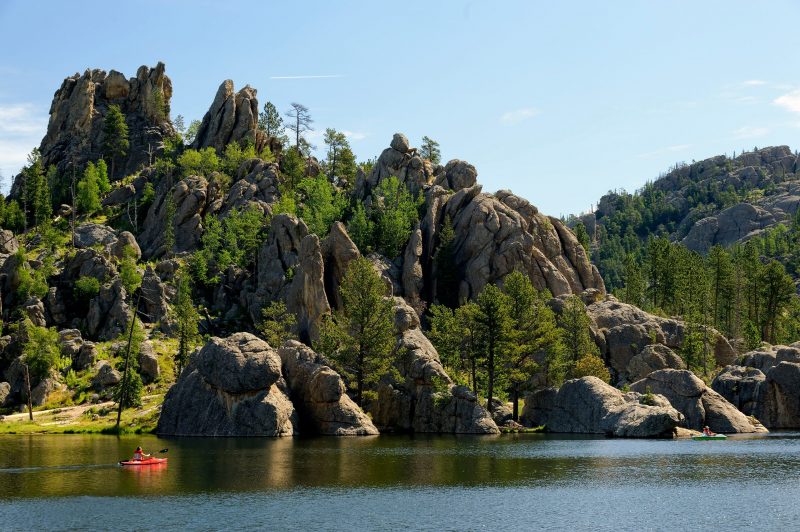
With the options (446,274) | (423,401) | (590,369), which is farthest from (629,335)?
(423,401)

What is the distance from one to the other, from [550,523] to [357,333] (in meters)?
75.7

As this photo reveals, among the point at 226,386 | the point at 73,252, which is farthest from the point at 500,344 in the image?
the point at 73,252

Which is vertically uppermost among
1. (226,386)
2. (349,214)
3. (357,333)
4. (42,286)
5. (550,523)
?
(349,214)

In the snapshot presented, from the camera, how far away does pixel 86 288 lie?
168 metres

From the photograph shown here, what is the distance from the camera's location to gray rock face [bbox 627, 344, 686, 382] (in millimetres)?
145125

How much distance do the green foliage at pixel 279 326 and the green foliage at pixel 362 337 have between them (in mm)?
12816

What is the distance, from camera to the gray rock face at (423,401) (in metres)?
119

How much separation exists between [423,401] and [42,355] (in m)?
69.3

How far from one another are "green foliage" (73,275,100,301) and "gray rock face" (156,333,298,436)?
59.8 meters

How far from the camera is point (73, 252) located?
184 metres

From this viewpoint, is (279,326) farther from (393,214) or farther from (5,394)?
(393,214)

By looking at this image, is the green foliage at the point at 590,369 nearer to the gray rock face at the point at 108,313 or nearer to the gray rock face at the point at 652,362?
the gray rock face at the point at 652,362

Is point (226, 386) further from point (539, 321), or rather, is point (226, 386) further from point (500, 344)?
point (539, 321)

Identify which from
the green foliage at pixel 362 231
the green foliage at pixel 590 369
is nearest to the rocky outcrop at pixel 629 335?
the green foliage at pixel 590 369
